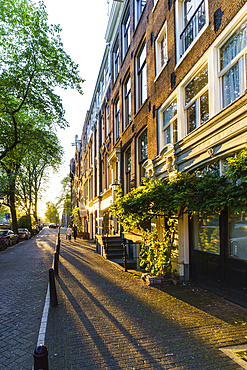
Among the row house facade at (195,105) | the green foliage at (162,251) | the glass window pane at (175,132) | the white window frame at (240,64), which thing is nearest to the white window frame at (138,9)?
the row house facade at (195,105)

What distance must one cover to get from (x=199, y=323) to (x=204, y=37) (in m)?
6.77

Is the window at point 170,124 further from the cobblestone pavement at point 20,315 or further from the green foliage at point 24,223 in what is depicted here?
the green foliage at point 24,223

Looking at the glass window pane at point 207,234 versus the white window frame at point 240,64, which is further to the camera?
the glass window pane at point 207,234

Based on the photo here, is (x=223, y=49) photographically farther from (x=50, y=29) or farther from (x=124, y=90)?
(x=50, y=29)

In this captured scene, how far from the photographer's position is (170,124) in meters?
9.59

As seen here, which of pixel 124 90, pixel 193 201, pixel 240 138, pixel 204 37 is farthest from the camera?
pixel 124 90

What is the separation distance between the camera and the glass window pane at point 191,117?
7957 millimetres

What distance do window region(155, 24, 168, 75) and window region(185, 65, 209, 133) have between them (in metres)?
2.70

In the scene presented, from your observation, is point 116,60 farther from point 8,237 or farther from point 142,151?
point 8,237

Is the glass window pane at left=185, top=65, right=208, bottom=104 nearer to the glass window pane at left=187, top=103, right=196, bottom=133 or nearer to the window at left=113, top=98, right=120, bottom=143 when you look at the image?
the glass window pane at left=187, top=103, right=196, bottom=133

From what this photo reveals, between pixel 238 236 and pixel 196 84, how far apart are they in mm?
4459

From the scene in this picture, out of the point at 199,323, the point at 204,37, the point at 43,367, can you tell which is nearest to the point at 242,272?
the point at 199,323

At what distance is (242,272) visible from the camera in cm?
558

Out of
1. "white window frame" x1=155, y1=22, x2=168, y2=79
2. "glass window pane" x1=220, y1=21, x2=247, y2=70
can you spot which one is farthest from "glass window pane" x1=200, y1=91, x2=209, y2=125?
"white window frame" x1=155, y1=22, x2=168, y2=79
